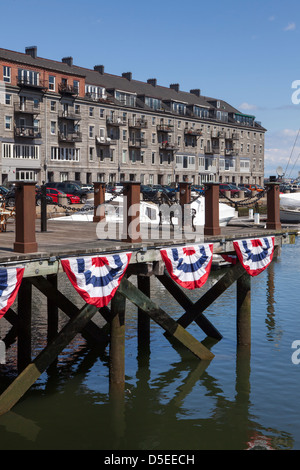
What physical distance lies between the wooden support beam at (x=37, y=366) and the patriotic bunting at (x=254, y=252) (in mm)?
4902

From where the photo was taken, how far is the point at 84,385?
1476 cm

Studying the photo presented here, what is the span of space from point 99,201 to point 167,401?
9168 mm

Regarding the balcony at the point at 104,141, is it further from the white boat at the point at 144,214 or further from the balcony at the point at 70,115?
the white boat at the point at 144,214

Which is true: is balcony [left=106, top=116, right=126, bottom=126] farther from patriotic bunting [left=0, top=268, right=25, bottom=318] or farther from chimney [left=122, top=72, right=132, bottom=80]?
patriotic bunting [left=0, top=268, right=25, bottom=318]

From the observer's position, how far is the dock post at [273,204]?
59.2 ft

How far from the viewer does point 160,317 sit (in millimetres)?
14383

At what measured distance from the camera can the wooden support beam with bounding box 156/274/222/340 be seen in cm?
1748

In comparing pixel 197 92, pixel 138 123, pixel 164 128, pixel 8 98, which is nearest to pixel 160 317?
pixel 8 98

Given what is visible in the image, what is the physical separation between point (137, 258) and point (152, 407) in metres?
3.42

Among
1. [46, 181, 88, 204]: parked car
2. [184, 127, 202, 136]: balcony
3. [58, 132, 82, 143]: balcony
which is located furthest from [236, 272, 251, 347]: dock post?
[184, 127, 202, 136]: balcony

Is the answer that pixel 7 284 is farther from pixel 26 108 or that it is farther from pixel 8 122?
pixel 26 108

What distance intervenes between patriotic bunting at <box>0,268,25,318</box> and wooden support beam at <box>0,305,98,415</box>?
1.75 metres

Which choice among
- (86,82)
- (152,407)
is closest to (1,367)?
(152,407)
